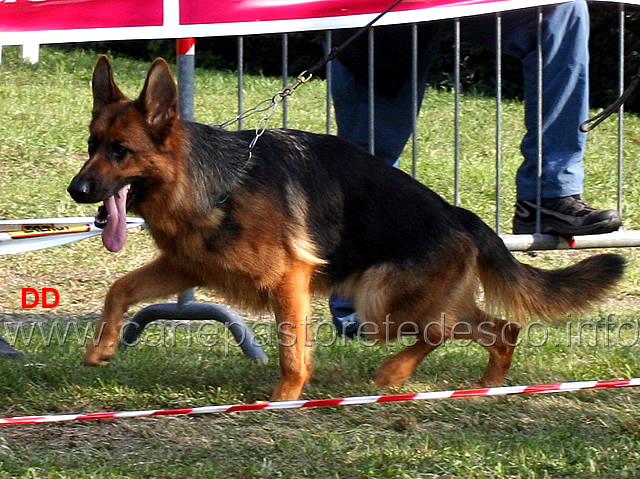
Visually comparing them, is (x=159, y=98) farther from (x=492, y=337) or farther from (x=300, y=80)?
(x=492, y=337)

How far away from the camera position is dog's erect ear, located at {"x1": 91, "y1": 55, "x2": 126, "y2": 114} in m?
3.88

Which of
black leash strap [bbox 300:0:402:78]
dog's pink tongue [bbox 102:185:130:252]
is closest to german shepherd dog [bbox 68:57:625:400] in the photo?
dog's pink tongue [bbox 102:185:130:252]

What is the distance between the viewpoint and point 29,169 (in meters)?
8.05

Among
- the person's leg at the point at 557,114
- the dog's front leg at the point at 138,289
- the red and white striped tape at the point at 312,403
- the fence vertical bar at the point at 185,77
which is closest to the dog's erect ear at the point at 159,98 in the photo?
the dog's front leg at the point at 138,289

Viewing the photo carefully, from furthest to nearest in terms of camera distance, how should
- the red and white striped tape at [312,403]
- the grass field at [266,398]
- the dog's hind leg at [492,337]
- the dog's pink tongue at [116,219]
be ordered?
the dog's hind leg at [492,337]
the dog's pink tongue at [116,219]
the red and white striped tape at [312,403]
the grass field at [266,398]

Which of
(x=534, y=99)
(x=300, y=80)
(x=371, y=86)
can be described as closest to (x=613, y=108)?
(x=534, y=99)

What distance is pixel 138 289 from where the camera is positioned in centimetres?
419

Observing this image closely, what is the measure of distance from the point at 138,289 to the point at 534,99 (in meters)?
2.32

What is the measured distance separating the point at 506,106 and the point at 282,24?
291 inches

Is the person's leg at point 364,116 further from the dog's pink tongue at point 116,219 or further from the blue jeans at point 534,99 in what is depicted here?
the dog's pink tongue at point 116,219

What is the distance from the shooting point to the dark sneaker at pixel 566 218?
495 cm

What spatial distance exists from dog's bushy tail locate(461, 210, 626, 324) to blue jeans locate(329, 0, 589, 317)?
80 cm

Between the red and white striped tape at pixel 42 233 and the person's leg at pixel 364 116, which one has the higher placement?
the person's leg at pixel 364 116

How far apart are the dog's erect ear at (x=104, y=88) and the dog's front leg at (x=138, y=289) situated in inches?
27.1
